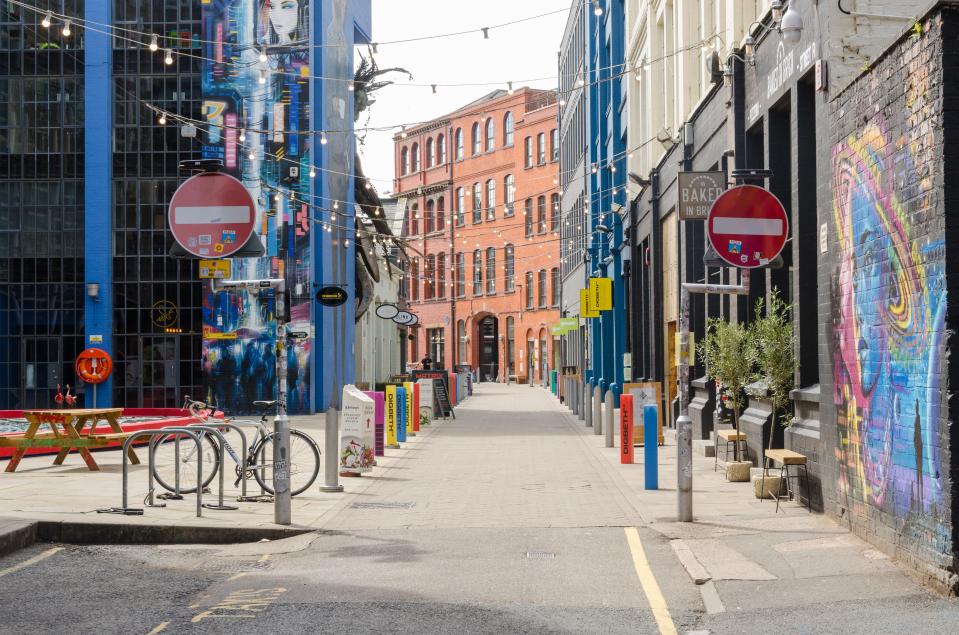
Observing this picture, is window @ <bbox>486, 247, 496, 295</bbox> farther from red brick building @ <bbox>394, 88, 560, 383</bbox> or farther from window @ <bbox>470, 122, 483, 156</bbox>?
window @ <bbox>470, 122, 483, 156</bbox>

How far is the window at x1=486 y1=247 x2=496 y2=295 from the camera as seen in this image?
260 ft

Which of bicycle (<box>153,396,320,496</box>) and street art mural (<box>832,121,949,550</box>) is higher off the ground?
street art mural (<box>832,121,949,550</box>)

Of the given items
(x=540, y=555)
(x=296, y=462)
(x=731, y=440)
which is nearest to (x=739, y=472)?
(x=731, y=440)

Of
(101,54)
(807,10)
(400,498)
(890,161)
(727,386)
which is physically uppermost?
(101,54)

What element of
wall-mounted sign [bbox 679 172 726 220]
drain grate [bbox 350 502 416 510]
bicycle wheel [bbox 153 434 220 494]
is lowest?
drain grate [bbox 350 502 416 510]

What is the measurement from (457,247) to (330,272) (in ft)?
158

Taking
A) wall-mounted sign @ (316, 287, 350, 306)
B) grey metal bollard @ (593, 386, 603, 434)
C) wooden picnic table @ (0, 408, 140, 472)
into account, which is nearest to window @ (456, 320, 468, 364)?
grey metal bollard @ (593, 386, 603, 434)

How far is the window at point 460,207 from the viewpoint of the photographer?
81.8m

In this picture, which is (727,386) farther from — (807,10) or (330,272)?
(330,272)

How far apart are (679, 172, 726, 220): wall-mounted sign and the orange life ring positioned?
769 inches

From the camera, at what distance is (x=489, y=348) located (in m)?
82.6

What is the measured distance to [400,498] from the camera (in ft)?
44.2

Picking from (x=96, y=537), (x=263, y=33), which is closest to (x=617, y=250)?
(x=263, y=33)

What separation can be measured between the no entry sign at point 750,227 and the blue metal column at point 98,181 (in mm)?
25314
